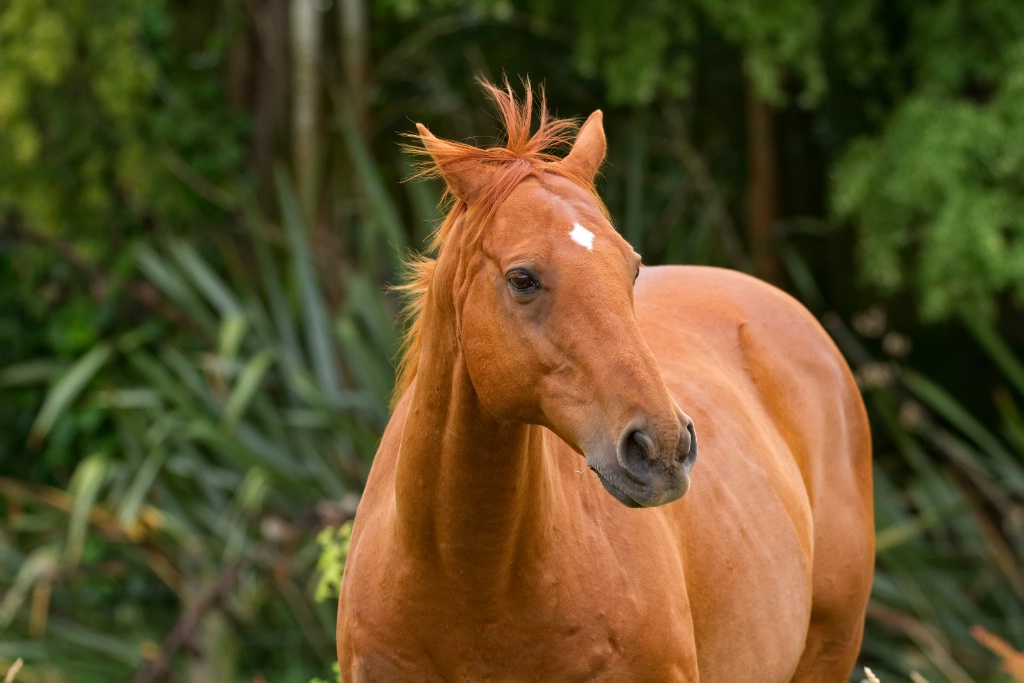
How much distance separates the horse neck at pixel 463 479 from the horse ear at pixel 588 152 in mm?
402

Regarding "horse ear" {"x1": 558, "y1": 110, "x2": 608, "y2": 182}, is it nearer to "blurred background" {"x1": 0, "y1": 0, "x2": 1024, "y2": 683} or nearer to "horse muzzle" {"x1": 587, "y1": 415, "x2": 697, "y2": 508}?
"horse muzzle" {"x1": 587, "y1": 415, "x2": 697, "y2": 508}

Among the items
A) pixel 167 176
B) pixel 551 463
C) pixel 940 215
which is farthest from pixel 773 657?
pixel 167 176

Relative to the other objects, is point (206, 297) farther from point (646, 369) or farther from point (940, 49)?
point (646, 369)

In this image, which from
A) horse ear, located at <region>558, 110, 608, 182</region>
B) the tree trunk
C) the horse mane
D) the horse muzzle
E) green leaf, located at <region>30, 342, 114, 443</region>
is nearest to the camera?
the horse muzzle

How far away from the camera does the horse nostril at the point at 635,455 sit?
1.93m

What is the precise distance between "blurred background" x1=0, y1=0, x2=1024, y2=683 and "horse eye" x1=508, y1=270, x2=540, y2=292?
9.25ft

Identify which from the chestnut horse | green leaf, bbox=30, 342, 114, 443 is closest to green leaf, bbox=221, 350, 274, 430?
green leaf, bbox=30, 342, 114, 443

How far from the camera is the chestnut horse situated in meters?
2.05

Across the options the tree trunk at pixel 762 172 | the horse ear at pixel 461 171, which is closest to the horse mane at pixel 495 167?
the horse ear at pixel 461 171

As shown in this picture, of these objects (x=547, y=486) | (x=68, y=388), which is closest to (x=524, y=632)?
(x=547, y=486)

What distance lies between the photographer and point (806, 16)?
5793 mm

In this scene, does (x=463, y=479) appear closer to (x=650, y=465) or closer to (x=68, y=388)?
(x=650, y=465)

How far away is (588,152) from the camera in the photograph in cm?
250

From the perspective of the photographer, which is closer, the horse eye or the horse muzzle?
the horse muzzle
